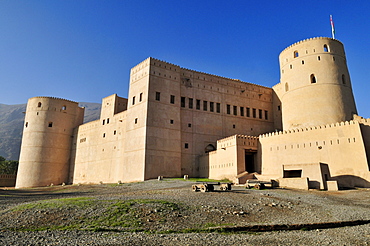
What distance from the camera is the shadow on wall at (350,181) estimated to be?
2198 centimetres

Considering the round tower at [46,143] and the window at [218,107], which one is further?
the round tower at [46,143]

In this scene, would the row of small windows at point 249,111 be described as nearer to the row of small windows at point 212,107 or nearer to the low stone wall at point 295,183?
the row of small windows at point 212,107

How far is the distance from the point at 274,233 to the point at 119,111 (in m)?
33.2

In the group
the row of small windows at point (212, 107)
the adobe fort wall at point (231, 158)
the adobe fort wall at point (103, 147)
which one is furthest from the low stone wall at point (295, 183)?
the adobe fort wall at point (103, 147)

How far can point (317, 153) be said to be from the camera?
24.4 m

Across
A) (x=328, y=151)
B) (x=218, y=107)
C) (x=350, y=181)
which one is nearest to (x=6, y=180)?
(x=218, y=107)

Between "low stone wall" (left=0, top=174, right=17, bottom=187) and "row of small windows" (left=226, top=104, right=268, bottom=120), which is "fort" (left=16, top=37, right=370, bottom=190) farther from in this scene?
"low stone wall" (left=0, top=174, right=17, bottom=187)

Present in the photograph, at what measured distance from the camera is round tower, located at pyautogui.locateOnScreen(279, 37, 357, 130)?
98.8ft

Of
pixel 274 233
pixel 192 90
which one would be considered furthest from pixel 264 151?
pixel 274 233

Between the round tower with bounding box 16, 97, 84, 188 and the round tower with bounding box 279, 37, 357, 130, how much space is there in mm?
32585

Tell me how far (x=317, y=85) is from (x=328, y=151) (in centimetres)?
971

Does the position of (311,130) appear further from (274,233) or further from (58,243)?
(58,243)

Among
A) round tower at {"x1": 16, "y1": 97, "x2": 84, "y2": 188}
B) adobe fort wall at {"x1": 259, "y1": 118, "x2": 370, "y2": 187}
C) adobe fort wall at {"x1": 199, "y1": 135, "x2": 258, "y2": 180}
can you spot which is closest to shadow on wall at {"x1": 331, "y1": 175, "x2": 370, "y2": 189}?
adobe fort wall at {"x1": 259, "y1": 118, "x2": 370, "y2": 187}

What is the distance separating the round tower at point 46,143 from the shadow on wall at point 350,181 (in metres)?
37.4
